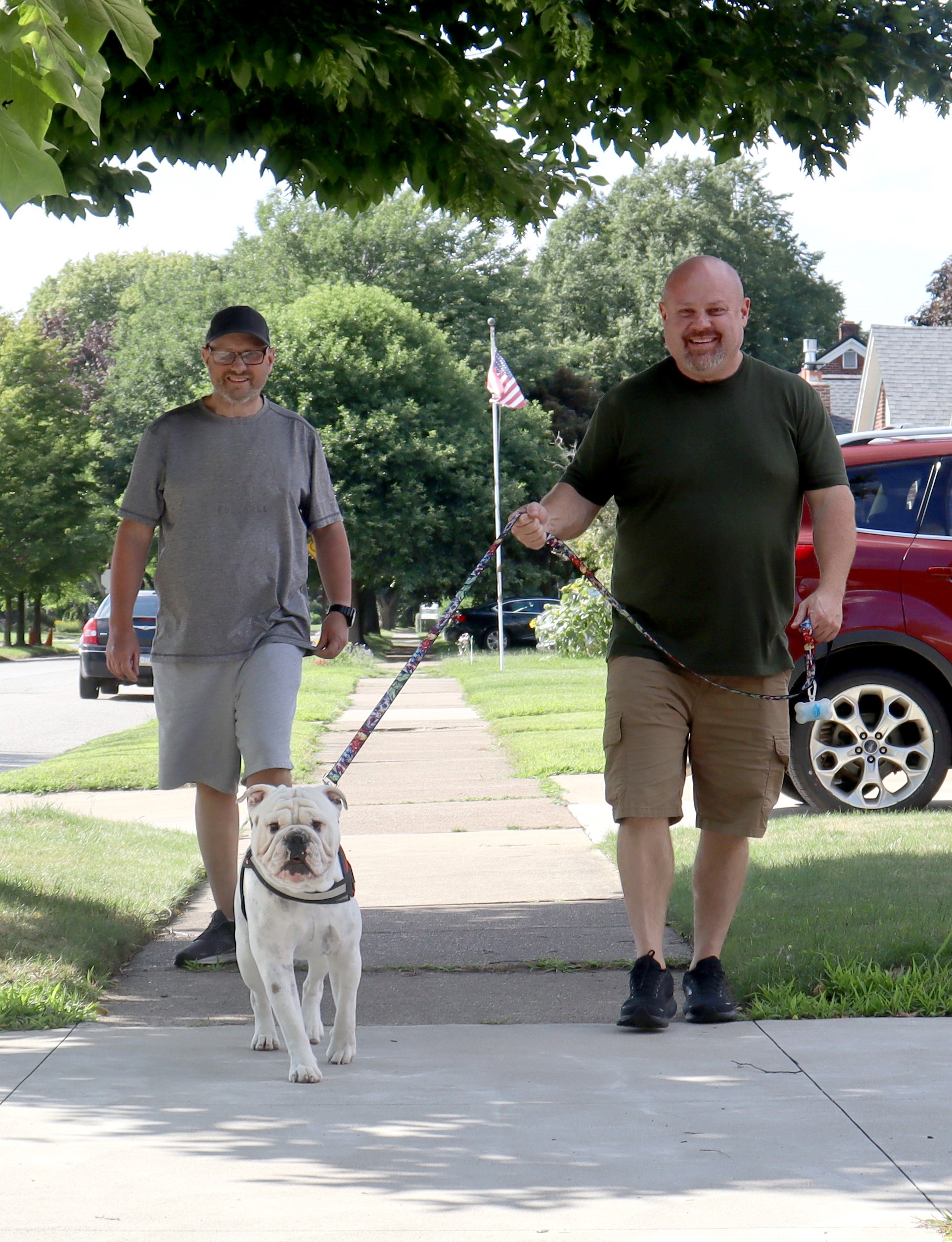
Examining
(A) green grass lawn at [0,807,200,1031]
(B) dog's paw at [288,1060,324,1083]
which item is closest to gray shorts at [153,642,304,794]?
(A) green grass lawn at [0,807,200,1031]

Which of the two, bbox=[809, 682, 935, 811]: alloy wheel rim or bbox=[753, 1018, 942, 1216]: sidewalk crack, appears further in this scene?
bbox=[809, 682, 935, 811]: alloy wheel rim

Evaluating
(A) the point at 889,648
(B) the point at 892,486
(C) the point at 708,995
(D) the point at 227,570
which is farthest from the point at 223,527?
(B) the point at 892,486

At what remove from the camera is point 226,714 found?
17.1ft

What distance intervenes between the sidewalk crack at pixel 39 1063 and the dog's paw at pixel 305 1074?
0.70m

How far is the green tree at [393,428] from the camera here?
43.8 m

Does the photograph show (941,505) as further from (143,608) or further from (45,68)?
(143,608)

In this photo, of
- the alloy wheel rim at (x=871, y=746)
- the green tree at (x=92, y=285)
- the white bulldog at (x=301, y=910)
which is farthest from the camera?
the green tree at (x=92, y=285)

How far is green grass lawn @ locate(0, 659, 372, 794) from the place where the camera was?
11.6m

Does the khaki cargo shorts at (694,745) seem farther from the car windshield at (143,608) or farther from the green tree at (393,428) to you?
the green tree at (393,428)

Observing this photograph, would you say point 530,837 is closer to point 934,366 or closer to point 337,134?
point 337,134

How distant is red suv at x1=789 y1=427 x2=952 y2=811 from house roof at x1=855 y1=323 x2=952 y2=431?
25.3 meters

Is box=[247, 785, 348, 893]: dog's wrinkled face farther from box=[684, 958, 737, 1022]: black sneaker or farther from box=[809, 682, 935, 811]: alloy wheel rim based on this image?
box=[809, 682, 935, 811]: alloy wheel rim

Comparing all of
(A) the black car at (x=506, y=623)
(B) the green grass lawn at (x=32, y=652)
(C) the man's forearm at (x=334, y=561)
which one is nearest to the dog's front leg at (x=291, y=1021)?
(C) the man's forearm at (x=334, y=561)

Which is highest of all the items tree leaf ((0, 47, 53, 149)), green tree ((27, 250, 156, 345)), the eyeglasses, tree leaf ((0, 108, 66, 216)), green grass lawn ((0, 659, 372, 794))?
green tree ((27, 250, 156, 345))
